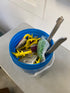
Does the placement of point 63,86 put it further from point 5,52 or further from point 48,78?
point 5,52

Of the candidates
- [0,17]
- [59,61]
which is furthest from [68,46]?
[0,17]

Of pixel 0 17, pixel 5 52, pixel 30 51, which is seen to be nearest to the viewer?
pixel 30 51

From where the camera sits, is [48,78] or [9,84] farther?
[9,84]

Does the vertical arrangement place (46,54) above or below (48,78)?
above

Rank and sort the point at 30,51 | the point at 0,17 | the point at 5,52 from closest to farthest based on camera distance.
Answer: the point at 30,51
the point at 5,52
the point at 0,17

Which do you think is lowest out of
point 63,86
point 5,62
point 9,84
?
point 9,84

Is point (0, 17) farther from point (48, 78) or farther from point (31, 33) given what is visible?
point (48, 78)

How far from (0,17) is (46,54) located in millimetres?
647

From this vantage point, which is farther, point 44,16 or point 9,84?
point 9,84

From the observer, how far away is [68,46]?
1.84 ft

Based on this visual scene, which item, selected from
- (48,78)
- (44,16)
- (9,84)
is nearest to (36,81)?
(48,78)

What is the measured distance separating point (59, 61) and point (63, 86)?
0.11 meters

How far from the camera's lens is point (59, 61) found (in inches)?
19.6

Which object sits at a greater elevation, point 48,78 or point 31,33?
point 31,33
